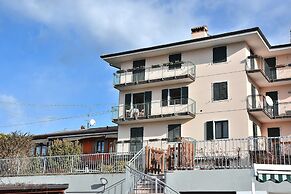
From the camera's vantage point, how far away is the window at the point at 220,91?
35.1m

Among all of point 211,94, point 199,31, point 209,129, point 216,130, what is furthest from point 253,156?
point 199,31

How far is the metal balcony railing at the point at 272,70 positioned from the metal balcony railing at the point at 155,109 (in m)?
6.14

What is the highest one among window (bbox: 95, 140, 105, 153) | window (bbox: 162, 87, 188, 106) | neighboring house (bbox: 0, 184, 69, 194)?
window (bbox: 162, 87, 188, 106)

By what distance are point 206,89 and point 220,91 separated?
123cm

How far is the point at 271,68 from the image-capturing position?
123 feet

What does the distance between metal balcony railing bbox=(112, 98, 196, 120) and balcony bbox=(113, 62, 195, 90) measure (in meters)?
1.71

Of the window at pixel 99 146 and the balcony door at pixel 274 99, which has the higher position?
the balcony door at pixel 274 99

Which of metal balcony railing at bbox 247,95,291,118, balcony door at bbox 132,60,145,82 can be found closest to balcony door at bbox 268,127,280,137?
metal balcony railing at bbox 247,95,291,118

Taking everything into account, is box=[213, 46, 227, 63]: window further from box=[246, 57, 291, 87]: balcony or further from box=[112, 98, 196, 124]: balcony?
box=[112, 98, 196, 124]: balcony

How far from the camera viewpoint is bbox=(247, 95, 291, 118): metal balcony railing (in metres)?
34.3

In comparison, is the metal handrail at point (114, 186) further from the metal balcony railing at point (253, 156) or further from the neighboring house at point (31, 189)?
the metal balcony railing at point (253, 156)

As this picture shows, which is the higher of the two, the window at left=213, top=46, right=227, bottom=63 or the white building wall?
the window at left=213, top=46, right=227, bottom=63

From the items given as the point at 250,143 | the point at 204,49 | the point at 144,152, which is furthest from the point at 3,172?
the point at 204,49

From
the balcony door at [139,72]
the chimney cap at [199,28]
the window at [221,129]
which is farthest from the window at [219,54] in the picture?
the balcony door at [139,72]
